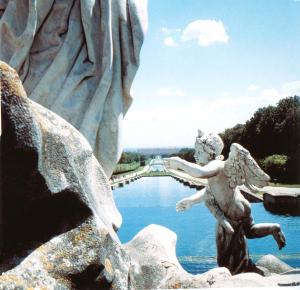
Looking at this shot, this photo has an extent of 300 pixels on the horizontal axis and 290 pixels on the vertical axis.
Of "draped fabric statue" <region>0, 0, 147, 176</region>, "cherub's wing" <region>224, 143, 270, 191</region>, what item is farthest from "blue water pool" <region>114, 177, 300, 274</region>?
"draped fabric statue" <region>0, 0, 147, 176</region>

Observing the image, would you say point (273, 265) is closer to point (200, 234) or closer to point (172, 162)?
point (172, 162)

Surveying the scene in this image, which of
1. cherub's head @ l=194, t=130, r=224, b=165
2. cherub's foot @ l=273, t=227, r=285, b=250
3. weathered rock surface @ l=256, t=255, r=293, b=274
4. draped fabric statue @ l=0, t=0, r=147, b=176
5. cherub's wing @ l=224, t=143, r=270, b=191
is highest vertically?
draped fabric statue @ l=0, t=0, r=147, b=176

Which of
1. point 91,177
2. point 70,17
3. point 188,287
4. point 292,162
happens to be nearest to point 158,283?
point 188,287

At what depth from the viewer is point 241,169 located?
4.81 metres

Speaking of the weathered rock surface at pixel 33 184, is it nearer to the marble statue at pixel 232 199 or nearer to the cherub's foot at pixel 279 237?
the marble statue at pixel 232 199

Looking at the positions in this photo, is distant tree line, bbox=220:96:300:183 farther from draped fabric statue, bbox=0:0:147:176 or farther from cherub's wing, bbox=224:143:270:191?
draped fabric statue, bbox=0:0:147:176

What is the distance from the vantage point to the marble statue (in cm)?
482

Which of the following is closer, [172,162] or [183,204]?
[172,162]

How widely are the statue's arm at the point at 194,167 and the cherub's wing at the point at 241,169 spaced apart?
5.2 inches

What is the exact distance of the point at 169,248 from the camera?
11.5ft

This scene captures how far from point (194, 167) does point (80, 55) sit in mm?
1155

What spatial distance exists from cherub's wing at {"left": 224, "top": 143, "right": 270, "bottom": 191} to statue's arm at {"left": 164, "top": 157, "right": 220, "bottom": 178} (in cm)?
13

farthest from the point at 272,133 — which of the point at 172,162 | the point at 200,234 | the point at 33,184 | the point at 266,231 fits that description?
the point at 33,184

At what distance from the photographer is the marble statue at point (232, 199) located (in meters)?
4.82
